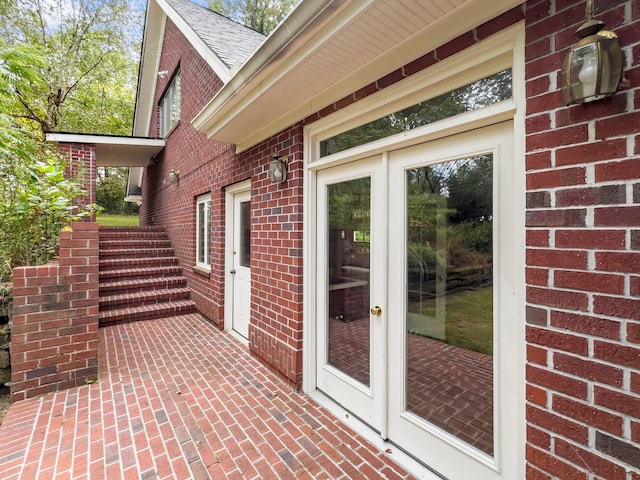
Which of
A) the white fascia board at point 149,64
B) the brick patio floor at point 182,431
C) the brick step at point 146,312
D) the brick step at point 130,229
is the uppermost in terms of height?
the white fascia board at point 149,64

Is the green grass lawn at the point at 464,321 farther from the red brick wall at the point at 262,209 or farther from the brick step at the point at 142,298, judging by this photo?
the brick step at the point at 142,298

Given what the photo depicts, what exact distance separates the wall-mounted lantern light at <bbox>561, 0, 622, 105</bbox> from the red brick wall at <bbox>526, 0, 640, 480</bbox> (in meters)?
0.08

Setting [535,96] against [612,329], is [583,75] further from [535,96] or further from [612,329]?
[612,329]

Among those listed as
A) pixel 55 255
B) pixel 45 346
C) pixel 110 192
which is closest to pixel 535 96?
pixel 45 346

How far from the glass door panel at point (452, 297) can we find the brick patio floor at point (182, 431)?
1.92ft

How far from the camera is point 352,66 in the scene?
225 cm

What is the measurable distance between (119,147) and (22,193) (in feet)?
17.7

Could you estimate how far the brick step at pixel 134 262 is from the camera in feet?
20.8

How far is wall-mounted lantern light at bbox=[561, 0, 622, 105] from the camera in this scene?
1.16 m

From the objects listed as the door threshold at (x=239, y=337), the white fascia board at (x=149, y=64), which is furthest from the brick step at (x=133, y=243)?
the white fascia board at (x=149, y=64)

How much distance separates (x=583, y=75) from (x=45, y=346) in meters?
4.55

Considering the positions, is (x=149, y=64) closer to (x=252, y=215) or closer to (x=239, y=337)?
(x=252, y=215)

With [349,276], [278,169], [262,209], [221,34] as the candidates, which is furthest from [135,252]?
[349,276]

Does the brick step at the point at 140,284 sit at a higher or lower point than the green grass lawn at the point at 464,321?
lower
